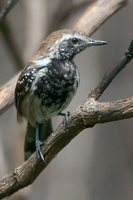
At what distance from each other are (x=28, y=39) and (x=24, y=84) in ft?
5.34

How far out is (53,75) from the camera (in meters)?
3.91

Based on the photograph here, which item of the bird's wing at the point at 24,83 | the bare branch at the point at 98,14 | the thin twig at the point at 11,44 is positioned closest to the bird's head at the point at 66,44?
the bird's wing at the point at 24,83

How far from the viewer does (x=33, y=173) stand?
376 cm

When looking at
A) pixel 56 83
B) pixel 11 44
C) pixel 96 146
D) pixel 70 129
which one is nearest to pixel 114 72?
pixel 70 129

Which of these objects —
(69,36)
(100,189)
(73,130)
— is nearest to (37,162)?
Answer: (73,130)

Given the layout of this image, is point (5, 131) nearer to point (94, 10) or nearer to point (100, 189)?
point (100, 189)

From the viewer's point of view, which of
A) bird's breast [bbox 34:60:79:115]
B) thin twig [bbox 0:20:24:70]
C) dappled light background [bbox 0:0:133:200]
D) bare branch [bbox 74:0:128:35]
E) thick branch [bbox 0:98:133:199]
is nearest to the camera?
thick branch [bbox 0:98:133:199]

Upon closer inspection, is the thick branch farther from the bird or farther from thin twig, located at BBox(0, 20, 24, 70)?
thin twig, located at BBox(0, 20, 24, 70)

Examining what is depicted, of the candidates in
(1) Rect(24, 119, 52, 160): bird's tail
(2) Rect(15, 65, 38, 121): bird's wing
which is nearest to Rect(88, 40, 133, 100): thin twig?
(2) Rect(15, 65, 38, 121): bird's wing

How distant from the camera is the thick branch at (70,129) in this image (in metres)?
3.17

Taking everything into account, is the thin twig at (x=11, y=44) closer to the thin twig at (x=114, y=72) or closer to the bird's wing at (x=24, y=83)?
the bird's wing at (x=24, y=83)

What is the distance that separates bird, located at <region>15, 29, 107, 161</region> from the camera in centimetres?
391

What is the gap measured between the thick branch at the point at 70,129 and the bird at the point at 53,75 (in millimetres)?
163

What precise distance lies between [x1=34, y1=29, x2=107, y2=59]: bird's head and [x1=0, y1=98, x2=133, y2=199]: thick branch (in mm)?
562
